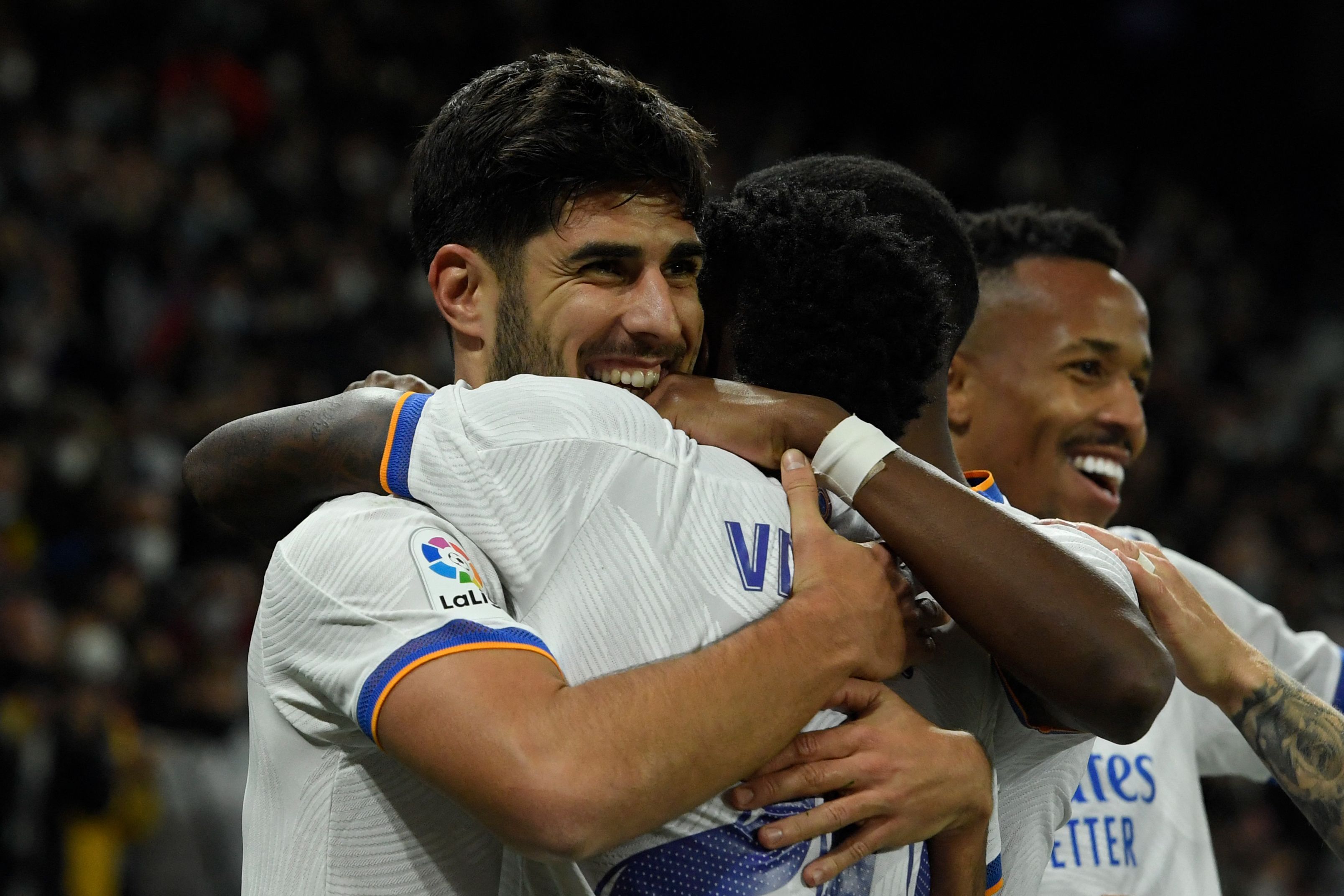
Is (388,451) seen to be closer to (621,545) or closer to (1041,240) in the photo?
(621,545)

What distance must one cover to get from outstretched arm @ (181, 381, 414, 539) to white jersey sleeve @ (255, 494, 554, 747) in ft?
0.20

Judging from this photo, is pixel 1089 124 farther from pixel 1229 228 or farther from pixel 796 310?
pixel 796 310

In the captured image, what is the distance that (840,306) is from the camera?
197 centimetres

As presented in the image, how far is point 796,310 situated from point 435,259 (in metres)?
0.75

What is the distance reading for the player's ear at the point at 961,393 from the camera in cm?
371

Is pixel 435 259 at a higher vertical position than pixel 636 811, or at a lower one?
higher

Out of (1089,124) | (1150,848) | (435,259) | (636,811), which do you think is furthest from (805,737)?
(1089,124)

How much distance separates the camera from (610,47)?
1263 cm

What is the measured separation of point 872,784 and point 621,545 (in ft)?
1.50

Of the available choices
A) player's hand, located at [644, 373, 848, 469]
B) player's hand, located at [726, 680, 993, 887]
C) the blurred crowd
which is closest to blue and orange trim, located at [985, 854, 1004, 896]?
player's hand, located at [726, 680, 993, 887]

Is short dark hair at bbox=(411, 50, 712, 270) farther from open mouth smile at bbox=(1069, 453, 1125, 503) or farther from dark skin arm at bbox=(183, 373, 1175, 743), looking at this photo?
open mouth smile at bbox=(1069, 453, 1125, 503)

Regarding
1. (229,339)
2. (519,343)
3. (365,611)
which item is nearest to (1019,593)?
(365,611)

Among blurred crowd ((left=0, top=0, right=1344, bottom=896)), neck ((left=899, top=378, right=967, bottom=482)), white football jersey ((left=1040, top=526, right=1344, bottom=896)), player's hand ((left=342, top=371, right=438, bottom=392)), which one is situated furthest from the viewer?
blurred crowd ((left=0, top=0, right=1344, bottom=896))

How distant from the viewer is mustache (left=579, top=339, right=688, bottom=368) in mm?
2268
